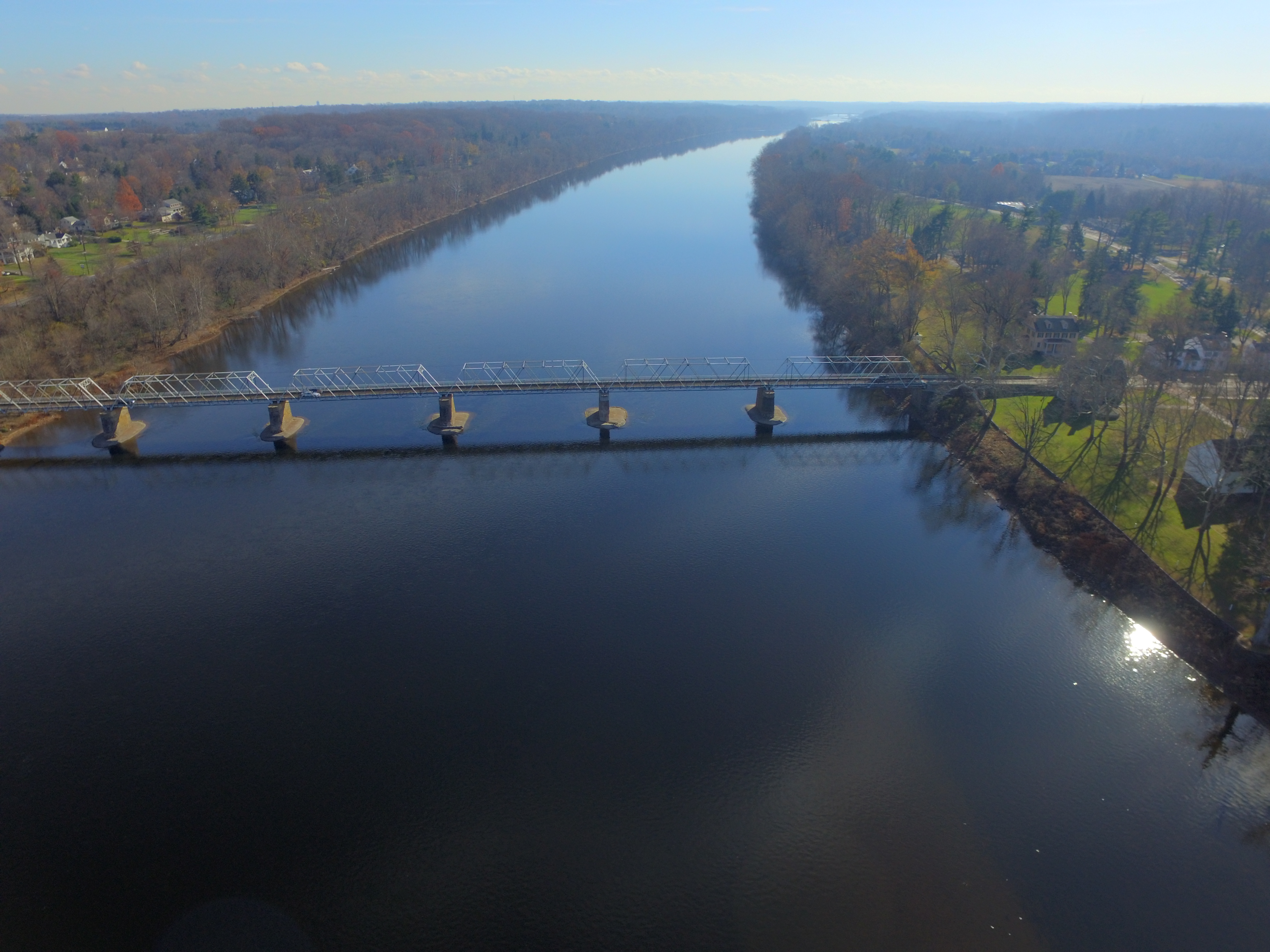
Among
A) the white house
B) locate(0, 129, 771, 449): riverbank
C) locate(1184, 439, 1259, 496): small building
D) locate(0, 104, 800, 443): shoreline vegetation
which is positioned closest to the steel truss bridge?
locate(0, 129, 771, 449): riverbank

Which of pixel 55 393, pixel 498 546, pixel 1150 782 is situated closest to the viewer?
pixel 1150 782

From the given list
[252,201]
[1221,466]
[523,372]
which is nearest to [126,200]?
[252,201]

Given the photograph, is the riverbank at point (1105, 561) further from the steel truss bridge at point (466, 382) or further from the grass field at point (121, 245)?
the grass field at point (121, 245)

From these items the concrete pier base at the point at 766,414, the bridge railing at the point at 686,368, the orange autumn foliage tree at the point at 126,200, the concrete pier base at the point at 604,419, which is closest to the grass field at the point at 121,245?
the orange autumn foliage tree at the point at 126,200

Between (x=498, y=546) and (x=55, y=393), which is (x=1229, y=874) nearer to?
(x=498, y=546)

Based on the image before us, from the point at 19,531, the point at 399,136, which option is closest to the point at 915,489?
the point at 19,531

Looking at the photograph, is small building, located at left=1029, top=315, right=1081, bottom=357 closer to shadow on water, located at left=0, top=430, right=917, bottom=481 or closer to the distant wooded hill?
shadow on water, located at left=0, top=430, right=917, bottom=481
